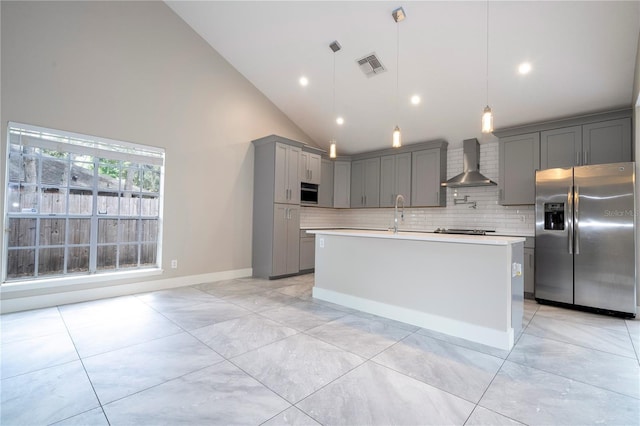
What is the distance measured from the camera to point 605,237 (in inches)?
139

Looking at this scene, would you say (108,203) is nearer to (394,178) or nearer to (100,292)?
(100,292)

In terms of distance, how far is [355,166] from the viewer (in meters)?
6.63

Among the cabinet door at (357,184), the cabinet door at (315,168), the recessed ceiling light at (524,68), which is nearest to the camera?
the recessed ceiling light at (524,68)

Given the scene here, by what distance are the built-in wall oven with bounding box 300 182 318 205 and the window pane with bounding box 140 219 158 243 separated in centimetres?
259

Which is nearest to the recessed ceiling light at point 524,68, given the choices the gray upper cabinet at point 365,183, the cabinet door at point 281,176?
the gray upper cabinet at point 365,183

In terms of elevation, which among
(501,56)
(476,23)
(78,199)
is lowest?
(78,199)

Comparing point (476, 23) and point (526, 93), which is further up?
point (476, 23)

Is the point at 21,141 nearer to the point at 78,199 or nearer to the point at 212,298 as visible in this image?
the point at 78,199

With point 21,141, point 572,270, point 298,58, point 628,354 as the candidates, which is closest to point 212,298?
point 21,141

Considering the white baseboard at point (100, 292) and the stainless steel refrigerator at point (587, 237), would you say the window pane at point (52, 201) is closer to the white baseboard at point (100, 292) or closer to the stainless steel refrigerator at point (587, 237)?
the white baseboard at point (100, 292)

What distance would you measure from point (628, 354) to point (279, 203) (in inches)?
178

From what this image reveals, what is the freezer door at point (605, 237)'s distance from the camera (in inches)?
134

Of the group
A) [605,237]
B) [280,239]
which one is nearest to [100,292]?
[280,239]

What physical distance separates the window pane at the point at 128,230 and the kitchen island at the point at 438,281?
2937 mm
